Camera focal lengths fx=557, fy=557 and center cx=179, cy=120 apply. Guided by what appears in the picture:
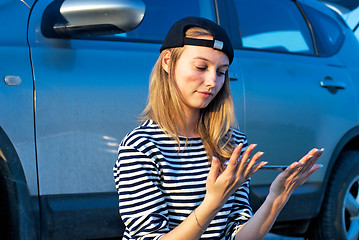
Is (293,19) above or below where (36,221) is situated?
above

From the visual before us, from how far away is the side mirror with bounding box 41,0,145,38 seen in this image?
8.16 ft

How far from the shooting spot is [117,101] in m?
2.58

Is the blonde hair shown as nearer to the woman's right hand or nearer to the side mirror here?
the woman's right hand

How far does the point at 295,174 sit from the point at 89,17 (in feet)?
4.11

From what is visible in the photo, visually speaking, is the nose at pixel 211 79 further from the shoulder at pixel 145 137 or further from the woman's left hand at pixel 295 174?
Result: the woman's left hand at pixel 295 174

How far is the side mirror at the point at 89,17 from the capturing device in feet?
8.16

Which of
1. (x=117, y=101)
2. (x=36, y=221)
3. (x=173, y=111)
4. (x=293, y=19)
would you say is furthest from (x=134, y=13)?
(x=293, y=19)

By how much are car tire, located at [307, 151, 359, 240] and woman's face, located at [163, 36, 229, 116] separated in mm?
1869

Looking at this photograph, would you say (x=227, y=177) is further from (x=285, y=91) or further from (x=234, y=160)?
(x=285, y=91)

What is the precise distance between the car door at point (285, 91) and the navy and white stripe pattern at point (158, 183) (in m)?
1.16

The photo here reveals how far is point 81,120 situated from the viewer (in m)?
2.48

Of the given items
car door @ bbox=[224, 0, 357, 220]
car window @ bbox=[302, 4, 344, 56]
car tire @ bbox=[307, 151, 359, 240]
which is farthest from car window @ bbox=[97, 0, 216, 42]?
car tire @ bbox=[307, 151, 359, 240]

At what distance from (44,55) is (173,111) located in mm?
820

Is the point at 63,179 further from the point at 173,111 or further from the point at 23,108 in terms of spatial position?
the point at 173,111
